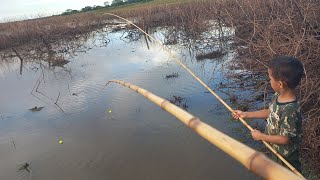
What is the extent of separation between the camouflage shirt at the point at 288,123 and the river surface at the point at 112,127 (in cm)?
164

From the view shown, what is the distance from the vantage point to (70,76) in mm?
10094

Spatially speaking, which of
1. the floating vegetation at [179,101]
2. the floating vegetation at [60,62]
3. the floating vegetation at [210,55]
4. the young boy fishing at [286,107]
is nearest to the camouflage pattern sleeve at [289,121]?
the young boy fishing at [286,107]

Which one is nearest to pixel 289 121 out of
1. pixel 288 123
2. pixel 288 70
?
pixel 288 123

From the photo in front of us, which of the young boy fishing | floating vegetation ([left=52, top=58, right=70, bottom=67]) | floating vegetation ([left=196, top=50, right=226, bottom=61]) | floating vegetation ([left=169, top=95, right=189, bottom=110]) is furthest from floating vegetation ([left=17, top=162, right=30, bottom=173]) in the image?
floating vegetation ([left=52, top=58, right=70, bottom=67])

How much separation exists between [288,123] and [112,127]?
4.00 m

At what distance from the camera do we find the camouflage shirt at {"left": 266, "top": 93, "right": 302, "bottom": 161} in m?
2.26

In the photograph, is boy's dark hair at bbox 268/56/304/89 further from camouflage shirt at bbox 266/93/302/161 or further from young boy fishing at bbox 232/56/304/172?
camouflage shirt at bbox 266/93/302/161

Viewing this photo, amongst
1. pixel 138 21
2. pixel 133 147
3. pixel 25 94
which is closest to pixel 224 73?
pixel 133 147

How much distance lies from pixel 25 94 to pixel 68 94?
4.40 ft

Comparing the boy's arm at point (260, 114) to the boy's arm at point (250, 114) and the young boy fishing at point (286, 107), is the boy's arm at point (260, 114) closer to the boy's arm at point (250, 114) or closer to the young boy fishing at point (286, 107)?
the boy's arm at point (250, 114)

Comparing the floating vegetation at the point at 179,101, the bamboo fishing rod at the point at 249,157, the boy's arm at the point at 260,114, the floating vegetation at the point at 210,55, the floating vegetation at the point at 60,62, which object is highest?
the bamboo fishing rod at the point at 249,157

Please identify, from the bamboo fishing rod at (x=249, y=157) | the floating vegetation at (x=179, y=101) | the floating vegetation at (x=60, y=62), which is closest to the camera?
the bamboo fishing rod at (x=249, y=157)

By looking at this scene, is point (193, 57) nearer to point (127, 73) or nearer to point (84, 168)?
point (127, 73)

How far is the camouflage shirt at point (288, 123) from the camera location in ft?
7.40
